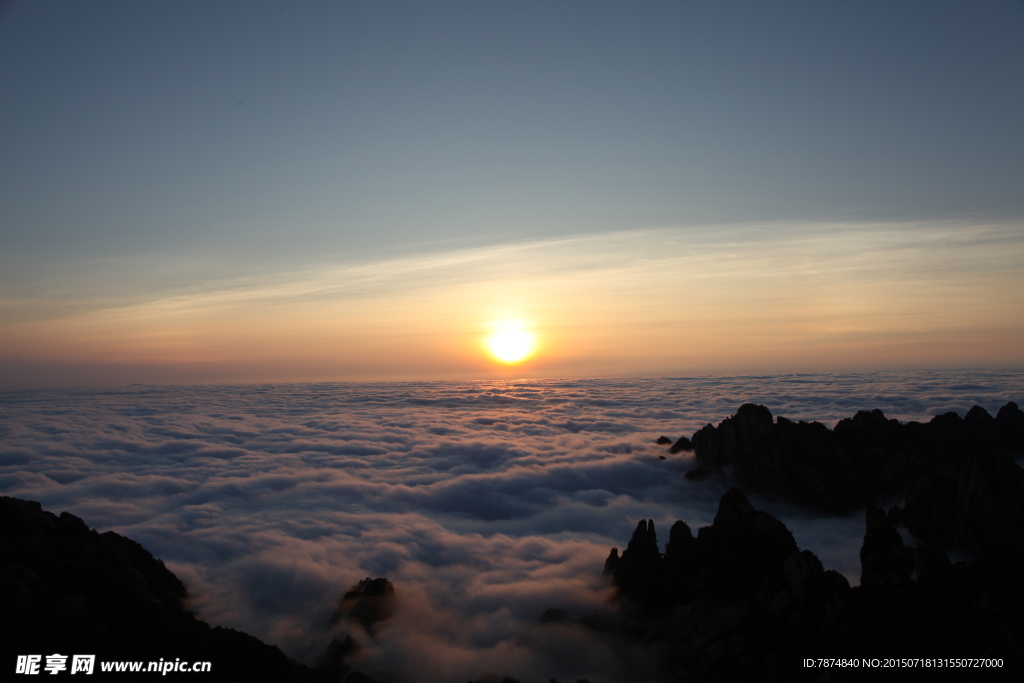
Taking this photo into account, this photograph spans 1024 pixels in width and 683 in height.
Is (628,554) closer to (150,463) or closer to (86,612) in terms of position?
(86,612)

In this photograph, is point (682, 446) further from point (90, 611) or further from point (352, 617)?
point (90, 611)

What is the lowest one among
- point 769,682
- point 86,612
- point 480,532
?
point 480,532

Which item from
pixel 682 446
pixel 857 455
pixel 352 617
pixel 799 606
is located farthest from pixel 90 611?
pixel 682 446

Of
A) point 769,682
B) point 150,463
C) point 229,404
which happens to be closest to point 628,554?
point 769,682

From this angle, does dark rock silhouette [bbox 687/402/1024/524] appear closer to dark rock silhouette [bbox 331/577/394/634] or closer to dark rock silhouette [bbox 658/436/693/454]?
dark rock silhouette [bbox 658/436/693/454]

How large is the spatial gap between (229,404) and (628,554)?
371ft

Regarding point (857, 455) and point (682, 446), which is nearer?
point (857, 455)

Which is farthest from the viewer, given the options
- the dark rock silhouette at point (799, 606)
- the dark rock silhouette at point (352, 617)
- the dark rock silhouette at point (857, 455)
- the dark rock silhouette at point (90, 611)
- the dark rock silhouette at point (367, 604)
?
the dark rock silhouette at point (857, 455)

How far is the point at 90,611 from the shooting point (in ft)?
56.8

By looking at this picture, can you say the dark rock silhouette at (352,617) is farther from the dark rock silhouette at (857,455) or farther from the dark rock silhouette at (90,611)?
the dark rock silhouette at (857,455)

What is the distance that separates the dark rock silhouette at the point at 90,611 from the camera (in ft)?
53.6

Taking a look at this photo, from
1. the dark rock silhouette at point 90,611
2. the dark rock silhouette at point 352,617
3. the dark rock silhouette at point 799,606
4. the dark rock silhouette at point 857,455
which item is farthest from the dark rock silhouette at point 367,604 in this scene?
the dark rock silhouette at point 857,455

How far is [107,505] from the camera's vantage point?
38625 mm

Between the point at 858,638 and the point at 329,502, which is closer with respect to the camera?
the point at 858,638
